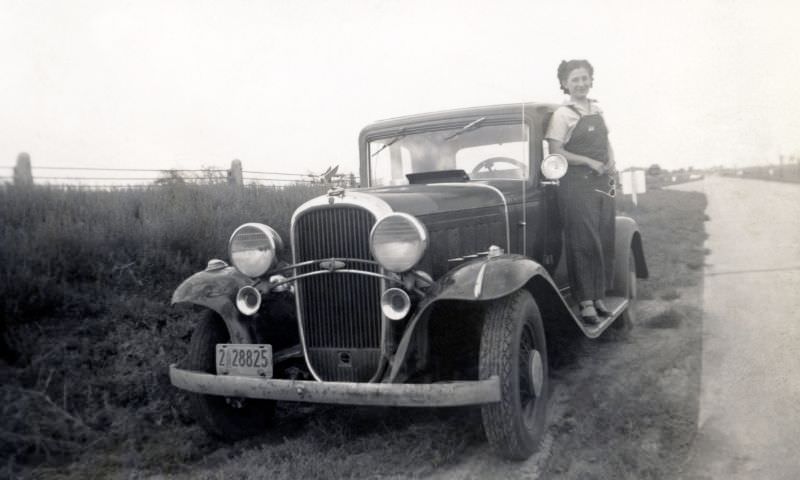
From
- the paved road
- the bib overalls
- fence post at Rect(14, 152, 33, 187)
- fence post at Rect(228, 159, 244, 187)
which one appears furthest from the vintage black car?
fence post at Rect(228, 159, 244, 187)

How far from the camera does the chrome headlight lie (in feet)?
10.7

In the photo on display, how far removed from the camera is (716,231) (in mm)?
10180

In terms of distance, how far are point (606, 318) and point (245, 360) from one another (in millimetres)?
2468

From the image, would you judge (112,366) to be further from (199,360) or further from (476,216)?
(476,216)

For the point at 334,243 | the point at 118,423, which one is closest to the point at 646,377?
the point at 334,243

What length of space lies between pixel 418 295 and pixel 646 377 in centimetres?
173

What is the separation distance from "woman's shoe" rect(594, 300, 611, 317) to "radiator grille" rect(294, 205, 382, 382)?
189 centimetres

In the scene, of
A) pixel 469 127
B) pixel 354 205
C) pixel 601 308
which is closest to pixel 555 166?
pixel 469 127

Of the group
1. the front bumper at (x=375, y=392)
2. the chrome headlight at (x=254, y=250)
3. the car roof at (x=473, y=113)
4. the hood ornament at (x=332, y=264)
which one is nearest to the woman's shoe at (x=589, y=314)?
the car roof at (x=473, y=113)

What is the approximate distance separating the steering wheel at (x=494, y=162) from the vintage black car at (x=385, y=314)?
0.29 metres

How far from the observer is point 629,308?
17.4 ft

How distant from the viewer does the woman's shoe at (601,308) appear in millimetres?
4242

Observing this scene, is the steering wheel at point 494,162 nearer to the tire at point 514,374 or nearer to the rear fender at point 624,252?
the tire at point 514,374

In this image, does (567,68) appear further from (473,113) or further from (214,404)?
(214,404)
